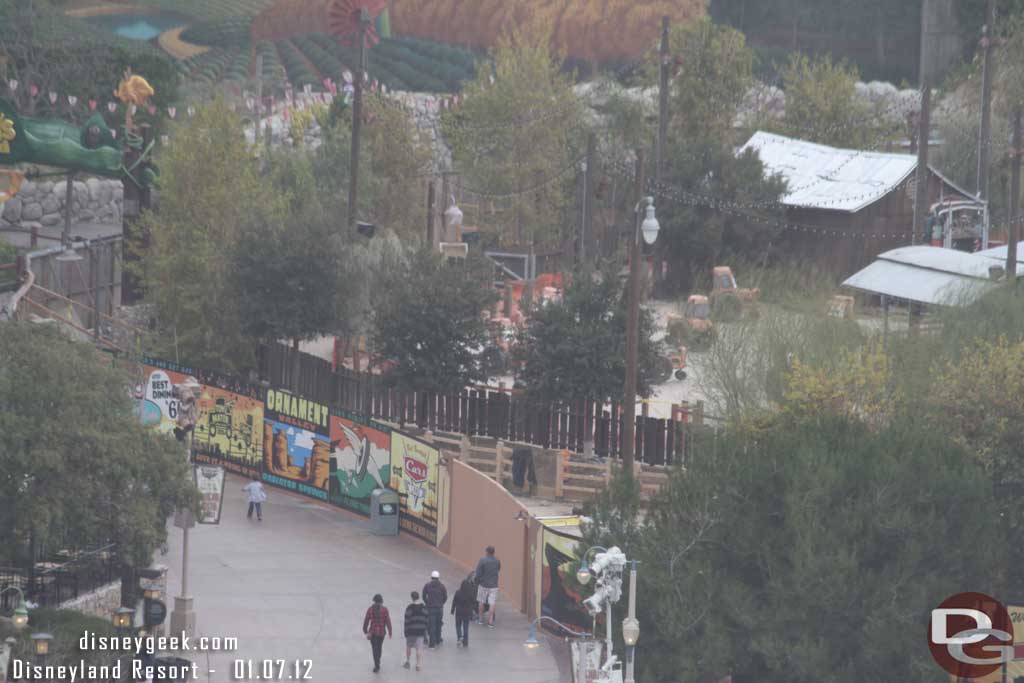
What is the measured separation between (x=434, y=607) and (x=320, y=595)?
3432 millimetres

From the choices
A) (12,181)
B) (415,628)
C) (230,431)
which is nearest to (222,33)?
(12,181)

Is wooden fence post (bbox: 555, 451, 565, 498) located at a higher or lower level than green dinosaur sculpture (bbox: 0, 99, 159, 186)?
lower

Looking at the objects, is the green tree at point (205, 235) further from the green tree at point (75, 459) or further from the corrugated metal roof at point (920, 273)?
the green tree at point (75, 459)

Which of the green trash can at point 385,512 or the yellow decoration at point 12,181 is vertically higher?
the yellow decoration at point 12,181

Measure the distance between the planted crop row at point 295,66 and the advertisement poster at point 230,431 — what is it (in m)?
58.7

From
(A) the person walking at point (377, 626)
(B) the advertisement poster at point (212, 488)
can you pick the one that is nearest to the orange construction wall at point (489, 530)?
(A) the person walking at point (377, 626)

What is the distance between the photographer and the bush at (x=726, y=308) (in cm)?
4379

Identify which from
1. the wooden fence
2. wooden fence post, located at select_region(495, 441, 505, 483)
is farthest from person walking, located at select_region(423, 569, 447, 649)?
wooden fence post, located at select_region(495, 441, 505, 483)

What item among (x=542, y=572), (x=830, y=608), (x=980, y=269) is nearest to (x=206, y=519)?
(x=542, y=572)

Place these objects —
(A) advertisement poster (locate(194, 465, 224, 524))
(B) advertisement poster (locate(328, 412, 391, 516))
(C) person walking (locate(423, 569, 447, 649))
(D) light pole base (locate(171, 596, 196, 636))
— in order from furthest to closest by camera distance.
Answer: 1. (B) advertisement poster (locate(328, 412, 391, 516))
2. (A) advertisement poster (locate(194, 465, 224, 524))
3. (C) person walking (locate(423, 569, 447, 649))
4. (D) light pole base (locate(171, 596, 196, 636))

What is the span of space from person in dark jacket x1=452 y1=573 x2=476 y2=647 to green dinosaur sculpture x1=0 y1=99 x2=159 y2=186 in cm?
2478

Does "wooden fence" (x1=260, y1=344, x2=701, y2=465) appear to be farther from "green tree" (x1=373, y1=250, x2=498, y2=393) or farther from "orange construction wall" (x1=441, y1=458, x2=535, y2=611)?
"orange construction wall" (x1=441, y1=458, x2=535, y2=611)

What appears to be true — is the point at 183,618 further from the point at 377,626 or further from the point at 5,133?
the point at 5,133

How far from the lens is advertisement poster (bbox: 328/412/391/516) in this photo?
3628 centimetres
